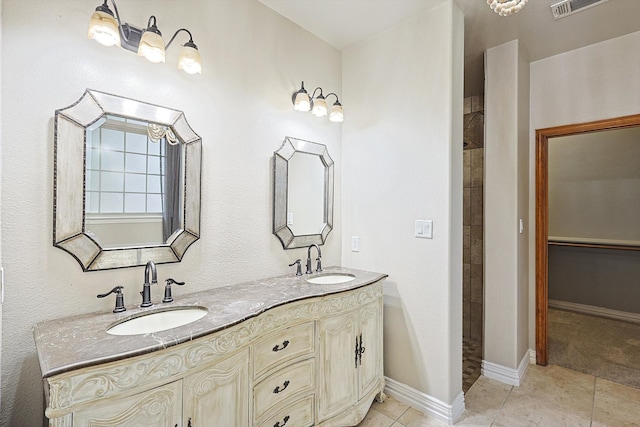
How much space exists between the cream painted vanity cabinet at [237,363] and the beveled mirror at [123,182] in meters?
0.32

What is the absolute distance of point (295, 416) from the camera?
1.62m

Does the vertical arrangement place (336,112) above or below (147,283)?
above

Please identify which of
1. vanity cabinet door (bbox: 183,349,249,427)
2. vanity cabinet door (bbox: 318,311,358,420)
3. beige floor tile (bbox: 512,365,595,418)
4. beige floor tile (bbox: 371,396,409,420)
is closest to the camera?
vanity cabinet door (bbox: 183,349,249,427)

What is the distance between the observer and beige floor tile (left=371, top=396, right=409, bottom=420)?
6.78 feet

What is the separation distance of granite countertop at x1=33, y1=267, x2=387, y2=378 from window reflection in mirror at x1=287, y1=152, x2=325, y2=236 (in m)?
0.51

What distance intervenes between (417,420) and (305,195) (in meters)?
1.72

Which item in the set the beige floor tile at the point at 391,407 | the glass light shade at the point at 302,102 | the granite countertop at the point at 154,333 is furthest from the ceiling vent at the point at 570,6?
the beige floor tile at the point at 391,407

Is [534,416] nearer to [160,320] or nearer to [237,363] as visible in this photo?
[237,363]

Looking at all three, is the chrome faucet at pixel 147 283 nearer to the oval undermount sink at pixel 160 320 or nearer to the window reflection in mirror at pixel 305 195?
the oval undermount sink at pixel 160 320

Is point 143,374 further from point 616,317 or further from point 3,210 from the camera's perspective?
point 616,317

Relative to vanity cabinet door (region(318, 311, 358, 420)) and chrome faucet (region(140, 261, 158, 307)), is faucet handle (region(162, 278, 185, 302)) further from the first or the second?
vanity cabinet door (region(318, 311, 358, 420))

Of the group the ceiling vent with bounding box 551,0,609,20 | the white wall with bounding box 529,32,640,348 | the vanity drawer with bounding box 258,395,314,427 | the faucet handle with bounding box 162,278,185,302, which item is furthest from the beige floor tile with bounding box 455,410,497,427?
the ceiling vent with bounding box 551,0,609,20

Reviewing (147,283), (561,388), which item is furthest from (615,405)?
(147,283)

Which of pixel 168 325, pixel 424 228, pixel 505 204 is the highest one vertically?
pixel 505 204
